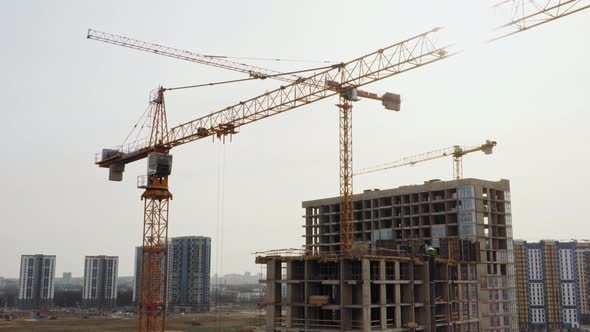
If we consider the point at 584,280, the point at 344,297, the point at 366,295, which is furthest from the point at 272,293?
the point at 584,280

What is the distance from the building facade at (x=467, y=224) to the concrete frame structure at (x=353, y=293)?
1674 cm

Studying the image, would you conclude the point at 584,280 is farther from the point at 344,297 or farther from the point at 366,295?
the point at 344,297

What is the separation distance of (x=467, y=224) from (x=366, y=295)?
35030 mm

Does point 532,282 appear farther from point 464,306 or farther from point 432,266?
point 432,266

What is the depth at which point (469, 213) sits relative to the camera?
264 feet

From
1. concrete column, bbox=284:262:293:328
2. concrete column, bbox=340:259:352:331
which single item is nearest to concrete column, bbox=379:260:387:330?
concrete column, bbox=340:259:352:331

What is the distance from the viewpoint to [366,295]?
5097 cm

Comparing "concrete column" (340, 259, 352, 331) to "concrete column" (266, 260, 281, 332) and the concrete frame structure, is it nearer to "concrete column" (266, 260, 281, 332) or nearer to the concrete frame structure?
the concrete frame structure

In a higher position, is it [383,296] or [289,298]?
[383,296]

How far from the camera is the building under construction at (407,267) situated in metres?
53.2

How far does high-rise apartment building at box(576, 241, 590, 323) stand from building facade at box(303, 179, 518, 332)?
10744 cm

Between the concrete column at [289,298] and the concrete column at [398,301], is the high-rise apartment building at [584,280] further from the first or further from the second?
the concrete column at [289,298]

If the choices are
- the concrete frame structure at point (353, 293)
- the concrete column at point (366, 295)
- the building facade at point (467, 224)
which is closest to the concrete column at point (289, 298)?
the concrete frame structure at point (353, 293)

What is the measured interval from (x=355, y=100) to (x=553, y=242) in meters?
132
